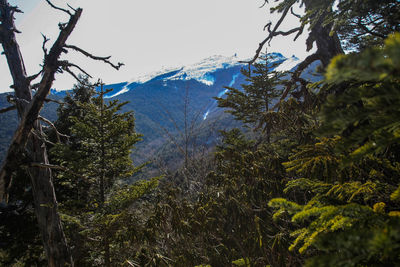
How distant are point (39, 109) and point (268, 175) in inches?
186

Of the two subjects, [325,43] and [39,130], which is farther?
[39,130]

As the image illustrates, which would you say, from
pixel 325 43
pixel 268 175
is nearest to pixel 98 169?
pixel 268 175

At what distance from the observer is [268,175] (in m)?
3.82

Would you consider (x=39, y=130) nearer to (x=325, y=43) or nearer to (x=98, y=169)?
(x=98, y=169)

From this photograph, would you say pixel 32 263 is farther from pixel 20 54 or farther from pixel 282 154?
pixel 282 154

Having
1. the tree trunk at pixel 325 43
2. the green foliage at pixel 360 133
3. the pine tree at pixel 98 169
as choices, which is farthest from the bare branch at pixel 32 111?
the green foliage at pixel 360 133

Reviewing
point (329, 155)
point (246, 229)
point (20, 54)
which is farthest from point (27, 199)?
point (329, 155)

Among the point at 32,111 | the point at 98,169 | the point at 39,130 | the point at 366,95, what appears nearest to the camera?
the point at 366,95

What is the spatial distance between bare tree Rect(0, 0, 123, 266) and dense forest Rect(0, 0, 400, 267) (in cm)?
2

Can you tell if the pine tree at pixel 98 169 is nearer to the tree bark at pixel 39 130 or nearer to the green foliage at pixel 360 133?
the tree bark at pixel 39 130

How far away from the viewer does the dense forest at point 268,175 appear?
70 cm

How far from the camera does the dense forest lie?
27.5 inches

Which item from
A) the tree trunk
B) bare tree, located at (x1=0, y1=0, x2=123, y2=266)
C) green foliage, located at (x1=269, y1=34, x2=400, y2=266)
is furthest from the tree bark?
green foliage, located at (x1=269, y1=34, x2=400, y2=266)

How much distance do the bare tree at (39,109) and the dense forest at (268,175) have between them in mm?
24
